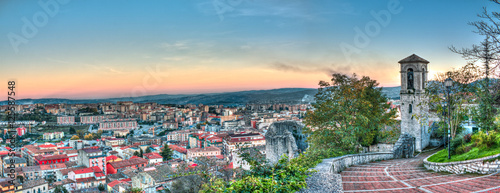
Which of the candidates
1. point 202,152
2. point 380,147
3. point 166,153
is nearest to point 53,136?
point 166,153

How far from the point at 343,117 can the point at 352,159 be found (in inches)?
147

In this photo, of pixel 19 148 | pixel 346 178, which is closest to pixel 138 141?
pixel 19 148

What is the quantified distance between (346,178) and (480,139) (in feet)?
11.6

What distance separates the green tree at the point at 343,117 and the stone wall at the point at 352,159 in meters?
1.06

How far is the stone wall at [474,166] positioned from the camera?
621cm

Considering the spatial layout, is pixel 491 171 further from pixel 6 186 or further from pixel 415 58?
pixel 6 186

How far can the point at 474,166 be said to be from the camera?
6.63m

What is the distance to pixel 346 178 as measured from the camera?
6.41 m

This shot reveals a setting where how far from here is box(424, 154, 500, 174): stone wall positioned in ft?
20.4

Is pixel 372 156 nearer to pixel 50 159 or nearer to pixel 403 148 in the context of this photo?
pixel 403 148

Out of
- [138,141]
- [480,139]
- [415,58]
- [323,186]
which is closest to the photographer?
[323,186]

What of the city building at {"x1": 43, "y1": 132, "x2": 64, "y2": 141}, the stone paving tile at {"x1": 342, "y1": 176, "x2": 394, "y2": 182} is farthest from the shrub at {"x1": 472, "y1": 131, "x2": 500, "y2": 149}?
the city building at {"x1": 43, "y1": 132, "x2": 64, "y2": 141}

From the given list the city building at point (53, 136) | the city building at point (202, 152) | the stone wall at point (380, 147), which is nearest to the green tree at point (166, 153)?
the city building at point (202, 152)

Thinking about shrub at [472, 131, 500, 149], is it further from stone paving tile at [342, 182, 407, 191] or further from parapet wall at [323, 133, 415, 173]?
stone paving tile at [342, 182, 407, 191]
